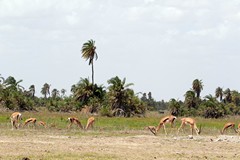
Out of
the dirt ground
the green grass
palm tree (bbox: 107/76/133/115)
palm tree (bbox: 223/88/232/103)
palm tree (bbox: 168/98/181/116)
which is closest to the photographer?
the dirt ground

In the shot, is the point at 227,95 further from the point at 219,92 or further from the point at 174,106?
the point at 174,106

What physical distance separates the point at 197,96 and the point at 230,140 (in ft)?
250

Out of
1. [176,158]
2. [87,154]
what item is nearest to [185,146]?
[176,158]

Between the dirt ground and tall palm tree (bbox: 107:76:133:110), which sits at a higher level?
tall palm tree (bbox: 107:76:133:110)

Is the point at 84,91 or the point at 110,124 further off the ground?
the point at 84,91

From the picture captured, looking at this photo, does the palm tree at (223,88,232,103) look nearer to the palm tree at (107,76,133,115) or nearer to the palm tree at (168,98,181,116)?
the palm tree at (168,98,181,116)

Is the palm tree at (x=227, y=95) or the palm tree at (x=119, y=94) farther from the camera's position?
the palm tree at (x=227, y=95)

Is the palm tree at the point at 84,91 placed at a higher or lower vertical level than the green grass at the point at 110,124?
higher

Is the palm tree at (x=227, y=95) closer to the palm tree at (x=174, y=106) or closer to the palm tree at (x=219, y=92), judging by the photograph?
the palm tree at (x=219, y=92)

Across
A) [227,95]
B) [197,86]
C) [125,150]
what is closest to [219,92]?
[227,95]

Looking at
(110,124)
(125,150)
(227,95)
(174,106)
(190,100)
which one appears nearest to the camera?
(125,150)

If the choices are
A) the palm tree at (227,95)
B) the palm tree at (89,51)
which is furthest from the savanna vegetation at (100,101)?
the palm tree at (227,95)

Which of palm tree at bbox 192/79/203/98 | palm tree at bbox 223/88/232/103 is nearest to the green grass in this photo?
palm tree at bbox 192/79/203/98

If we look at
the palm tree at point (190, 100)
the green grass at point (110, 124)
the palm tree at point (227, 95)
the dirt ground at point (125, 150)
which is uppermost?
the palm tree at point (227, 95)
